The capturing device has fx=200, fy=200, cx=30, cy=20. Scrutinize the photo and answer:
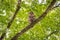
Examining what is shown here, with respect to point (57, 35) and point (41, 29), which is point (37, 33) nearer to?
point (41, 29)

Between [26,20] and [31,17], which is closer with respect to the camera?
[26,20]

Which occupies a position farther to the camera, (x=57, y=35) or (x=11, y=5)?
(x=57, y=35)

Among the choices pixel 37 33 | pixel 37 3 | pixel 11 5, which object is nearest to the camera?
pixel 11 5

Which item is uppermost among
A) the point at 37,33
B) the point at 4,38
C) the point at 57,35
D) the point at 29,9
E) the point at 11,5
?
the point at 11,5

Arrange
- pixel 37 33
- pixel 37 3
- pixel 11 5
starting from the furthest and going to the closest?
1. pixel 37 33
2. pixel 37 3
3. pixel 11 5

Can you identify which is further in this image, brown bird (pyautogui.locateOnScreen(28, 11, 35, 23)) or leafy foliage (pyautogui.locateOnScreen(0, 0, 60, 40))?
brown bird (pyautogui.locateOnScreen(28, 11, 35, 23))

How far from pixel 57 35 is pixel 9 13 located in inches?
87.0

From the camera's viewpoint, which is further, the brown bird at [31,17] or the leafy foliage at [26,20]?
the brown bird at [31,17]

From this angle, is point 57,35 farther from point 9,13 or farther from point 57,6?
point 9,13

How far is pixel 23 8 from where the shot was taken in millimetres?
6918

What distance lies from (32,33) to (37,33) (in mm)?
282

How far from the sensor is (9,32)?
6.88 m

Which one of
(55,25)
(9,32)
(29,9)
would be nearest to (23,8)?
(29,9)

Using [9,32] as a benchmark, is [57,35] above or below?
below
